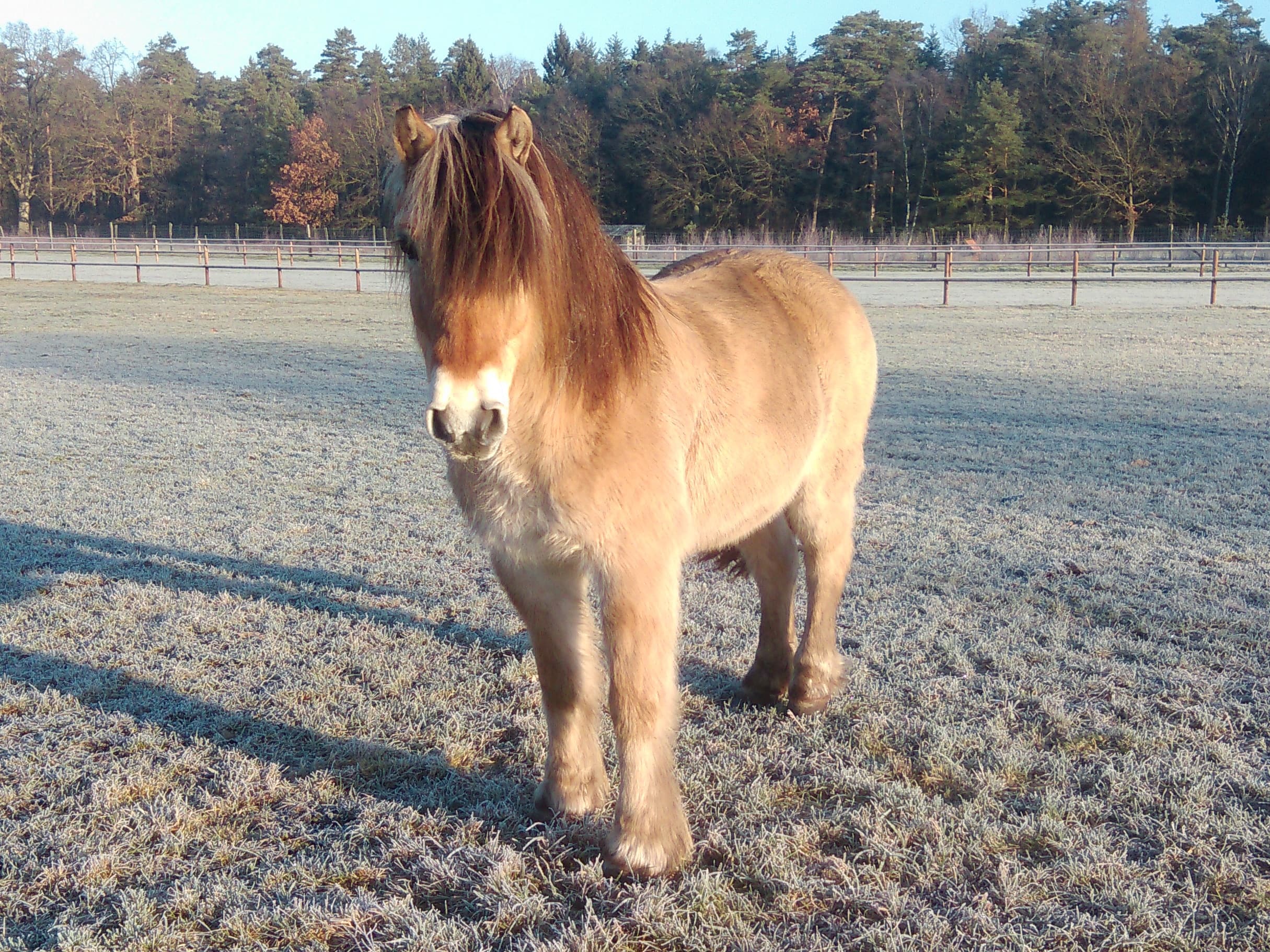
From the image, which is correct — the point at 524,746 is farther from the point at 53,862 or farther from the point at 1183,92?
the point at 1183,92

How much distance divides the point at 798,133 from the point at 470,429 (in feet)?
179

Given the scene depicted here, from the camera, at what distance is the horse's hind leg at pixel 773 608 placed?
345cm

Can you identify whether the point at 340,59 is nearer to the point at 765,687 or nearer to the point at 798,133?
the point at 798,133

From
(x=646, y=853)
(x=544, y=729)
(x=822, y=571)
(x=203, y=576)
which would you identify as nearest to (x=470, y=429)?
(x=646, y=853)

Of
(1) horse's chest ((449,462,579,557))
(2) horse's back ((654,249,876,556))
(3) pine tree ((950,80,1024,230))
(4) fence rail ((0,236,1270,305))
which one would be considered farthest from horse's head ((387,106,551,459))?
(3) pine tree ((950,80,1024,230))

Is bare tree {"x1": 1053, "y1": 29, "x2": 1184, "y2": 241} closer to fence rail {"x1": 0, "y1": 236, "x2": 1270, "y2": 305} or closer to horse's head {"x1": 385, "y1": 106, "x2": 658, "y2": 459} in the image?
fence rail {"x1": 0, "y1": 236, "x2": 1270, "y2": 305}

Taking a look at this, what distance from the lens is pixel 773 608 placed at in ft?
11.5

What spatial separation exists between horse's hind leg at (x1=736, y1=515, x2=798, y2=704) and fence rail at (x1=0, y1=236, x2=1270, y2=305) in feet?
60.0

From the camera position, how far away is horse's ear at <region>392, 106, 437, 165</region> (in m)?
1.98

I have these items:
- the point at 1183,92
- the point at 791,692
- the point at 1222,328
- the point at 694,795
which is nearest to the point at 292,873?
the point at 694,795

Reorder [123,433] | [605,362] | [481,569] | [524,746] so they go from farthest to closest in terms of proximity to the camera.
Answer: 1. [123,433]
2. [481,569]
3. [524,746]
4. [605,362]

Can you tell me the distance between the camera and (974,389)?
33.3ft

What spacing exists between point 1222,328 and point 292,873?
17.0 metres

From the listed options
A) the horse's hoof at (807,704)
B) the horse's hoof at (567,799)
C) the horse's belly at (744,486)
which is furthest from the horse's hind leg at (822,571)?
the horse's hoof at (567,799)
